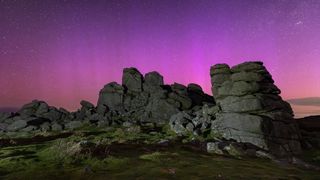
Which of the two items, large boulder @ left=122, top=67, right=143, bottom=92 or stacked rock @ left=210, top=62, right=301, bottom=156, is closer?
stacked rock @ left=210, top=62, right=301, bottom=156

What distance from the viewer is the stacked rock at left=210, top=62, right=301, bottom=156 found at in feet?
171

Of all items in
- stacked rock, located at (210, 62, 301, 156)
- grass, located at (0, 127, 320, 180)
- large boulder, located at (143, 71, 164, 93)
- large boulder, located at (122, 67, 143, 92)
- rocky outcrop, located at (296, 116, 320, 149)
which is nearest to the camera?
grass, located at (0, 127, 320, 180)

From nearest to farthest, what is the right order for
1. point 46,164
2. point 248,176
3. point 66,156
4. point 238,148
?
point 248,176 < point 46,164 < point 66,156 < point 238,148

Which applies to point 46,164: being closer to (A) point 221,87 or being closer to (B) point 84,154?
(B) point 84,154

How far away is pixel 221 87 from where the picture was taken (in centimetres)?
6531

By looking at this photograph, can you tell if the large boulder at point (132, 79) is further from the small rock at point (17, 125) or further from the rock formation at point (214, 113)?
the small rock at point (17, 125)

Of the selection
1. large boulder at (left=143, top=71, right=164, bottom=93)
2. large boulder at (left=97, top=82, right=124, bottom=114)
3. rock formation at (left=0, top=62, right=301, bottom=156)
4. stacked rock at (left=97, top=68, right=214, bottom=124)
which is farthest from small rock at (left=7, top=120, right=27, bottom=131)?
large boulder at (left=143, top=71, right=164, bottom=93)

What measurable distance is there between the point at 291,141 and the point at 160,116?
4648cm

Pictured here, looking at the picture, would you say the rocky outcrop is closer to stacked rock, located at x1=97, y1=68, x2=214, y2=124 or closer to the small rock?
stacked rock, located at x1=97, y1=68, x2=214, y2=124

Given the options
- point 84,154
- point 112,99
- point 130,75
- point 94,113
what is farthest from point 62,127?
point 84,154

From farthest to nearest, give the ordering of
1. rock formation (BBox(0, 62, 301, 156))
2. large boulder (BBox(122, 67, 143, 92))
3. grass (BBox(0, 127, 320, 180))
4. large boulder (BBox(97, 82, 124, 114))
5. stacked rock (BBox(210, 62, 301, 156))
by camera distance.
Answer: large boulder (BBox(122, 67, 143, 92)) → large boulder (BBox(97, 82, 124, 114)) → rock formation (BBox(0, 62, 301, 156)) → stacked rock (BBox(210, 62, 301, 156)) → grass (BBox(0, 127, 320, 180))

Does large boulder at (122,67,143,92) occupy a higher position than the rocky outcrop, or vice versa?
large boulder at (122,67,143,92)

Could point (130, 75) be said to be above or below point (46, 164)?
above

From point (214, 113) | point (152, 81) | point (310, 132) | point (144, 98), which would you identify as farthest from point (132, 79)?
point (310, 132)
